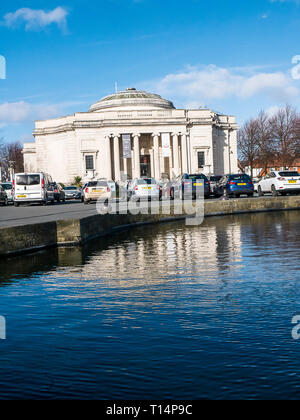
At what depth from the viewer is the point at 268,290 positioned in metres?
9.09

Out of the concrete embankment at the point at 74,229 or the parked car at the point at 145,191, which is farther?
the parked car at the point at 145,191

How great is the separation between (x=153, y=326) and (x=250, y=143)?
8500cm

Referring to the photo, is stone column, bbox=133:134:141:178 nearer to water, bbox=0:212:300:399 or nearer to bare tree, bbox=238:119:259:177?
bare tree, bbox=238:119:259:177

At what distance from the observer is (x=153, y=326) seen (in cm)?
720

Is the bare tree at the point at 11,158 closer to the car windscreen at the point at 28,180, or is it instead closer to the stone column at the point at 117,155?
the stone column at the point at 117,155

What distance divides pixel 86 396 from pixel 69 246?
39.7 ft

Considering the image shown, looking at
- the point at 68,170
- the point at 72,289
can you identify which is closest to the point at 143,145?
the point at 68,170

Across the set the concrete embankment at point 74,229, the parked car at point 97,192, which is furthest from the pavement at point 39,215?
the parked car at point 97,192

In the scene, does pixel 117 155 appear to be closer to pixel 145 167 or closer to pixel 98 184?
pixel 145 167

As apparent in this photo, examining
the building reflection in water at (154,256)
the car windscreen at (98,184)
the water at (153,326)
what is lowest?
the water at (153,326)

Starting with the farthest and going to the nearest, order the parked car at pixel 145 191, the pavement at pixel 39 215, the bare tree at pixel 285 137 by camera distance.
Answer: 1. the bare tree at pixel 285 137
2. the parked car at pixel 145 191
3. the pavement at pixel 39 215

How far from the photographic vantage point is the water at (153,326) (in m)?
5.30

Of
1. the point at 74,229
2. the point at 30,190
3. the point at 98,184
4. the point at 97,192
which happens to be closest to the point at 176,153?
the point at 98,184

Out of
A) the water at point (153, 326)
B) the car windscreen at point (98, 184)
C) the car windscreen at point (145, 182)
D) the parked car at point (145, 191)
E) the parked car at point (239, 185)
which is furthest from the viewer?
the car windscreen at point (98, 184)
